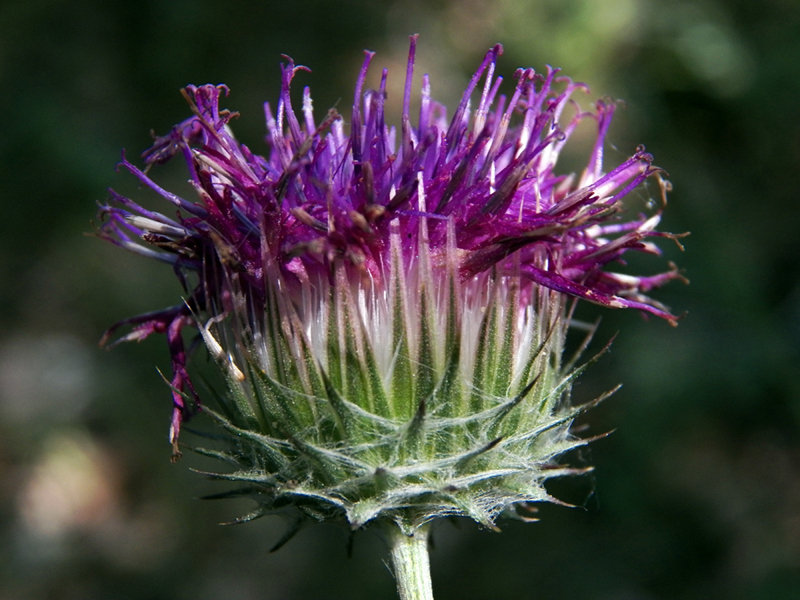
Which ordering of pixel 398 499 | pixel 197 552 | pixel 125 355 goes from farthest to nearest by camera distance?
pixel 125 355 < pixel 197 552 < pixel 398 499

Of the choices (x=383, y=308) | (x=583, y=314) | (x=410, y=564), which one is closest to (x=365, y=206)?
(x=383, y=308)

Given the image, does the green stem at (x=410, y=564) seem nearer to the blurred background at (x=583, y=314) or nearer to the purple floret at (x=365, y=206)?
the purple floret at (x=365, y=206)

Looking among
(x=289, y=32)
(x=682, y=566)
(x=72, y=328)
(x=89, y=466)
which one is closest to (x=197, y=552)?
(x=89, y=466)

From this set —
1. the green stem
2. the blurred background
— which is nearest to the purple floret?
the green stem

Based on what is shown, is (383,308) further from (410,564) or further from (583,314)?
(583,314)

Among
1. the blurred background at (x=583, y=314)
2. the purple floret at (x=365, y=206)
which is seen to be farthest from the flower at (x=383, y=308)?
the blurred background at (x=583, y=314)

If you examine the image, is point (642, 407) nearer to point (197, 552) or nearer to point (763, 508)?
point (763, 508)
